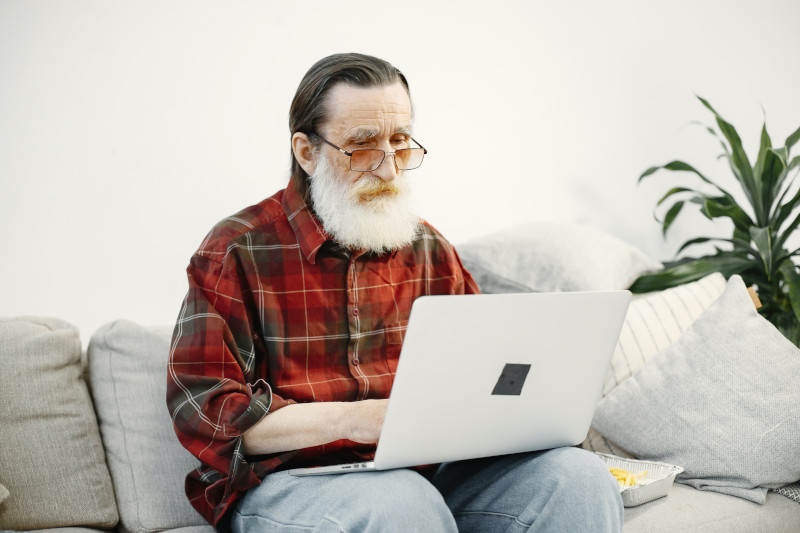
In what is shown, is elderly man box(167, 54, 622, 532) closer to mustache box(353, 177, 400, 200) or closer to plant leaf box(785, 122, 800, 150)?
mustache box(353, 177, 400, 200)

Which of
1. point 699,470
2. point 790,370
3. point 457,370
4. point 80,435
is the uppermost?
point 457,370

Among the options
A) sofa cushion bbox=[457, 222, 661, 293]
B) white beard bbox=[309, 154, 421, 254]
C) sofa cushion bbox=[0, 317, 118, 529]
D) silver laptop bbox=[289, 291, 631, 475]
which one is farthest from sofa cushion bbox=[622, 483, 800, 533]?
sofa cushion bbox=[0, 317, 118, 529]

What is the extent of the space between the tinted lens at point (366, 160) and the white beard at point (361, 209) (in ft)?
0.08

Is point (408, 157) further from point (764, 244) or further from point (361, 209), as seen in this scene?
point (764, 244)

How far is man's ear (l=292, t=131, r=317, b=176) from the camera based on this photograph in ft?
5.07

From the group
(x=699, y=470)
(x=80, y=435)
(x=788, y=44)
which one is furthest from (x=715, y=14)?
(x=80, y=435)

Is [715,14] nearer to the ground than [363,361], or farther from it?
farther from it

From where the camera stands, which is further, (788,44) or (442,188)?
(788,44)

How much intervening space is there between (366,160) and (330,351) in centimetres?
40

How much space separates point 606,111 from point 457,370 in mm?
1968

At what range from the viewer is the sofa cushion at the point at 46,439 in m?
1.41

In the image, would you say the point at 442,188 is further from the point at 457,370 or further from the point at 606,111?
the point at 457,370

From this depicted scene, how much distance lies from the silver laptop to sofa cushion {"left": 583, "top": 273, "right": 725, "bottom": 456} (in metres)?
0.67

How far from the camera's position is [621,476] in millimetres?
1604
